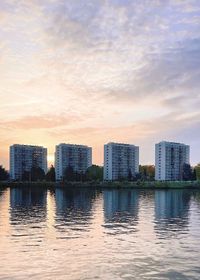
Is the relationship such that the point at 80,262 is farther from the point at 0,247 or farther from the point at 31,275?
the point at 0,247

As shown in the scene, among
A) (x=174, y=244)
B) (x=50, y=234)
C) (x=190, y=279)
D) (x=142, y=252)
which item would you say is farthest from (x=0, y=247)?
(x=190, y=279)

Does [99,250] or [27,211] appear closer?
[99,250]

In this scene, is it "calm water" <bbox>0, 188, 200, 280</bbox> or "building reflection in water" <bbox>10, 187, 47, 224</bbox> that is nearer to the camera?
"calm water" <bbox>0, 188, 200, 280</bbox>

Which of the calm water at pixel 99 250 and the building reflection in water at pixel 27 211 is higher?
the calm water at pixel 99 250

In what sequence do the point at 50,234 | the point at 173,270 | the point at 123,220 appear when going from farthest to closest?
the point at 123,220, the point at 50,234, the point at 173,270

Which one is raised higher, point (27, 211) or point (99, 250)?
point (99, 250)

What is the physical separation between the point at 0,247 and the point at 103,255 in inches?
426

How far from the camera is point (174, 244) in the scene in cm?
4366

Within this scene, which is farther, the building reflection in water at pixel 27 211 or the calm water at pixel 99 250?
the building reflection in water at pixel 27 211

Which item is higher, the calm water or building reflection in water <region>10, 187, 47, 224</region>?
the calm water

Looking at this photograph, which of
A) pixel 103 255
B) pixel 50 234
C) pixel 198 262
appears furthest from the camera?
pixel 50 234

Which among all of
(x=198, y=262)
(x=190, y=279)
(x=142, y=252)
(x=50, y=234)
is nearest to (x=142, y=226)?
(x=50, y=234)

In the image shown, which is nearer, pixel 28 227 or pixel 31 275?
pixel 31 275

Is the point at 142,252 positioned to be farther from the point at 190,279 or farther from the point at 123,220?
the point at 123,220
